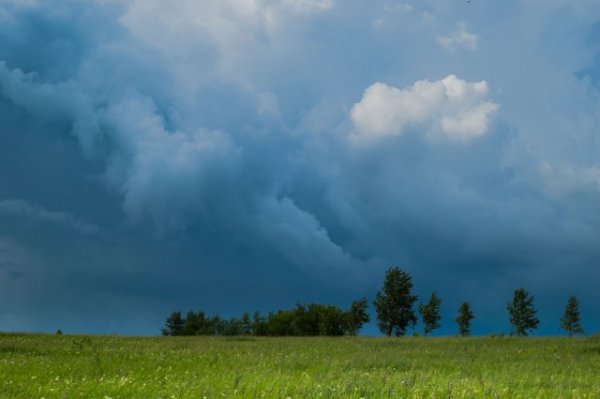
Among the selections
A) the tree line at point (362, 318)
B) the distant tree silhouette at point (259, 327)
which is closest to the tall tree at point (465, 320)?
the tree line at point (362, 318)

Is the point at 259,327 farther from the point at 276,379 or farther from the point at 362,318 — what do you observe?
the point at 276,379

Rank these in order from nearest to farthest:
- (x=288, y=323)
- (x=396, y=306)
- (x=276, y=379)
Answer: (x=276, y=379), (x=396, y=306), (x=288, y=323)

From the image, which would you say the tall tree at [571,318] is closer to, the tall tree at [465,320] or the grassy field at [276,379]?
the tall tree at [465,320]

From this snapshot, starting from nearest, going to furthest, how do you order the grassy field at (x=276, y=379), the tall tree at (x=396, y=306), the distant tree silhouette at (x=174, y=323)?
the grassy field at (x=276, y=379) → the tall tree at (x=396, y=306) → the distant tree silhouette at (x=174, y=323)

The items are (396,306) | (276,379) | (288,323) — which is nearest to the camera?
(276,379)

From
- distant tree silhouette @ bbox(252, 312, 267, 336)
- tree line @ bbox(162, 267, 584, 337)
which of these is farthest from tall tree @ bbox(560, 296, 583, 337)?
distant tree silhouette @ bbox(252, 312, 267, 336)

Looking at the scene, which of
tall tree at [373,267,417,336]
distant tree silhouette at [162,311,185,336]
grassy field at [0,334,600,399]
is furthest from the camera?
distant tree silhouette at [162,311,185,336]

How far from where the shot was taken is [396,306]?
272ft

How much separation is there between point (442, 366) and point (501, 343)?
19.7 meters

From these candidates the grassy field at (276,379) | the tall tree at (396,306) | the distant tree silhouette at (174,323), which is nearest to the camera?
the grassy field at (276,379)

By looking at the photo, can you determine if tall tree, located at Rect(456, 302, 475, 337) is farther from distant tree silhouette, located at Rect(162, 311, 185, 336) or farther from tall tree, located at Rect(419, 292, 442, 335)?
distant tree silhouette, located at Rect(162, 311, 185, 336)

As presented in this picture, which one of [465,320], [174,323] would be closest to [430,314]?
[465,320]

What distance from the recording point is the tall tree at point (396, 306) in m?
82.9

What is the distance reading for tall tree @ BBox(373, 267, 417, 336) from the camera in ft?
272
